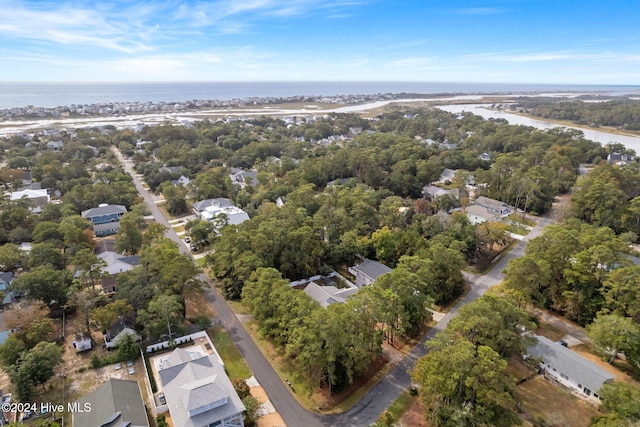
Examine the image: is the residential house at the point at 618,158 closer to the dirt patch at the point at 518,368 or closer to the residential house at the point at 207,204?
the dirt patch at the point at 518,368

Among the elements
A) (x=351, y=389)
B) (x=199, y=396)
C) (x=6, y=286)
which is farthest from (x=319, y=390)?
(x=6, y=286)

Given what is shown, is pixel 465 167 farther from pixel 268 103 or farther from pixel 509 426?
pixel 268 103

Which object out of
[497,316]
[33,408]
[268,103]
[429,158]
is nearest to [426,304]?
[497,316]

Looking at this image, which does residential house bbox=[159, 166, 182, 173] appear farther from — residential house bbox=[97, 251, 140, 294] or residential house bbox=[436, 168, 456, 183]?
residential house bbox=[436, 168, 456, 183]

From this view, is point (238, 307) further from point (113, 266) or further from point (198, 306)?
point (113, 266)

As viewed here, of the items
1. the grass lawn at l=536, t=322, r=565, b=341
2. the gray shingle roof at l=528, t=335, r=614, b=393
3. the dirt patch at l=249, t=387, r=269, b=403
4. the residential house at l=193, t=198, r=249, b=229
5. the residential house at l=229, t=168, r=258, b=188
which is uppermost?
the residential house at l=229, t=168, r=258, b=188

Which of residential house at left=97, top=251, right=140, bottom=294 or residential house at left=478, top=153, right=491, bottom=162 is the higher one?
residential house at left=478, top=153, right=491, bottom=162

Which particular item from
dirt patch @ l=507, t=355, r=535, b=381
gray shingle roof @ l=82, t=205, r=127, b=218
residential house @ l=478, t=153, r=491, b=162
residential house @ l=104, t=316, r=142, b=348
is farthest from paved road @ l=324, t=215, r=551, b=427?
residential house @ l=478, t=153, r=491, b=162
